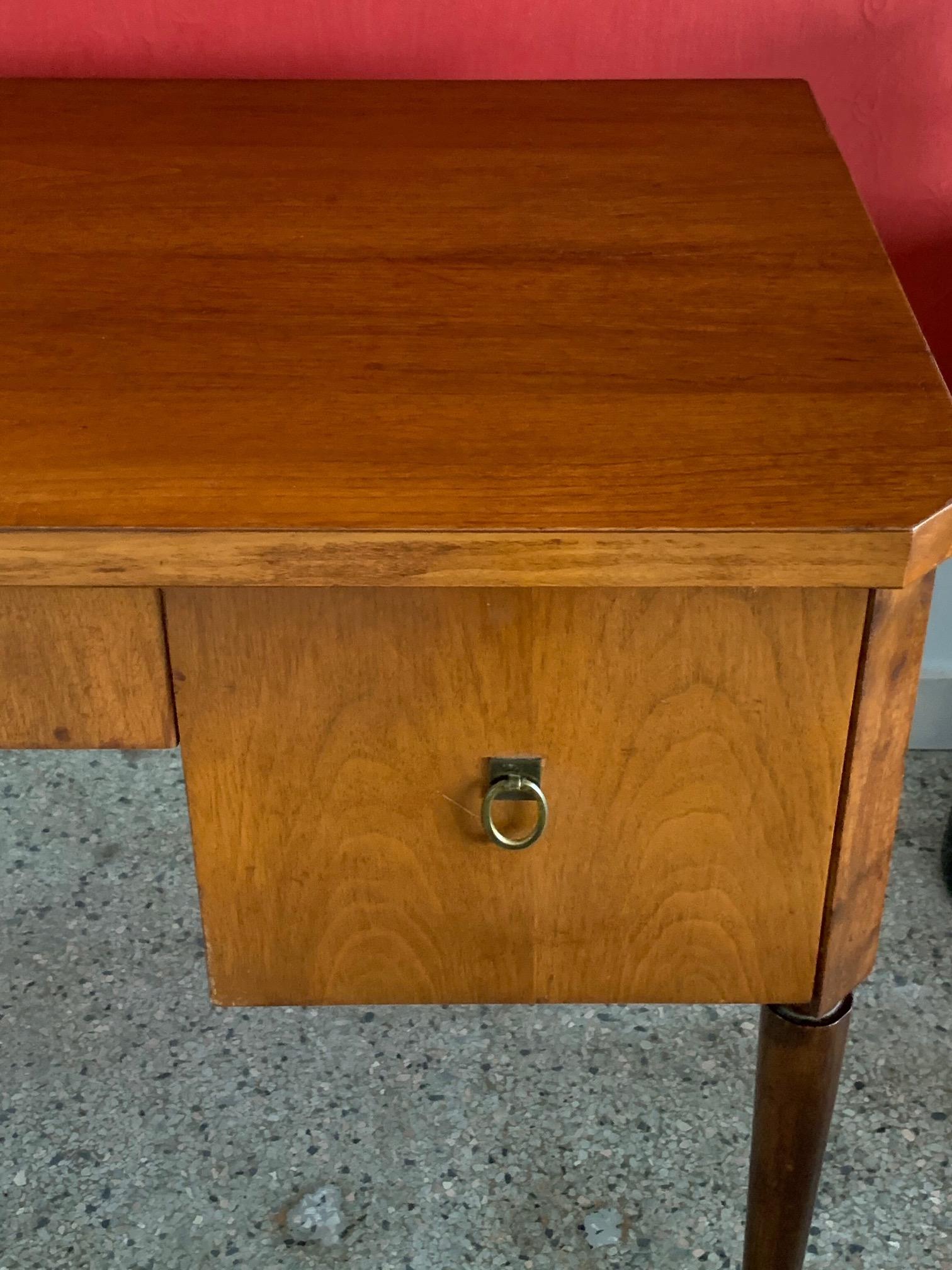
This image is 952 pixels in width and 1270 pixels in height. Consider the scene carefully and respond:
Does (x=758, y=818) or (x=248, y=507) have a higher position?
(x=248, y=507)

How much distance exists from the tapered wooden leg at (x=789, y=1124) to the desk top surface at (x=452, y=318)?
0.30 m

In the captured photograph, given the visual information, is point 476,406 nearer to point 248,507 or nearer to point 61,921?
point 248,507

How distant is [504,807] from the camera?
60 cm

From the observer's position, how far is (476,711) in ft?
1.87

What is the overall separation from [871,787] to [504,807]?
0.15 m

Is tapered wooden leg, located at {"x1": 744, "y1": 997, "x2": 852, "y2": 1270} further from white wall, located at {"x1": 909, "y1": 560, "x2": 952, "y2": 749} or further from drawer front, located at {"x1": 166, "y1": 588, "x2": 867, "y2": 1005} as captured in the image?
white wall, located at {"x1": 909, "y1": 560, "x2": 952, "y2": 749}

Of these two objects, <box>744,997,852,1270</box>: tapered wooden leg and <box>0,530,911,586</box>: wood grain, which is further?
<box>744,997,852,1270</box>: tapered wooden leg

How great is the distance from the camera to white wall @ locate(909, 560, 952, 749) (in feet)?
3.92

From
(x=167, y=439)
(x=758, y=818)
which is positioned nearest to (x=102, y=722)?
(x=167, y=439)

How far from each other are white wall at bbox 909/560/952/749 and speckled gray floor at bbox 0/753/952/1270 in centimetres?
16

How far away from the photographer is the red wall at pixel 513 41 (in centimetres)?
92

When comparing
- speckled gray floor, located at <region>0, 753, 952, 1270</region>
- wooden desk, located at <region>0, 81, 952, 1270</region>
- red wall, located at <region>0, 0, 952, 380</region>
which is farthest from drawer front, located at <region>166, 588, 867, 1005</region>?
red wall, located at <region>0, 0, 952, 380</region>

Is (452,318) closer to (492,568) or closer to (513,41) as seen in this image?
(492,568)

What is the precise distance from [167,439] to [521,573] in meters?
0.15
